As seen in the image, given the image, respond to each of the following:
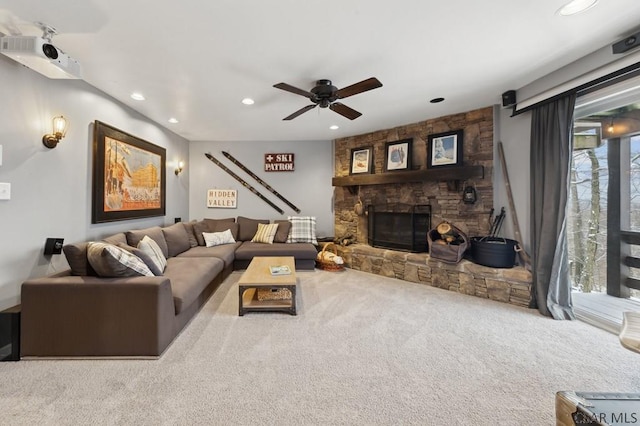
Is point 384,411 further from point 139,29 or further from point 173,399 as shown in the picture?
point 139,29

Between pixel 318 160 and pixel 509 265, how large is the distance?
12.0ft

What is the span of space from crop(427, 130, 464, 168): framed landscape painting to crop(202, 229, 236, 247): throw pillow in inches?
141

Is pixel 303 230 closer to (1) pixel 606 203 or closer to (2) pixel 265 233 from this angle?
(2) pixel 265 233

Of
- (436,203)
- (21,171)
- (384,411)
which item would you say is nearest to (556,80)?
(436,203)

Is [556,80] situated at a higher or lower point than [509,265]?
higher

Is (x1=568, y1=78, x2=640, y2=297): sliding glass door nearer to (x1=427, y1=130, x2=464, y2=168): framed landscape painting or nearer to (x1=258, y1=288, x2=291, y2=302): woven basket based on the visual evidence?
(x1=427, y1=130, x2=464, y2=168): framed landscape painting

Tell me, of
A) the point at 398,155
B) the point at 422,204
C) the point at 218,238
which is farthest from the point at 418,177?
the point at 218,238

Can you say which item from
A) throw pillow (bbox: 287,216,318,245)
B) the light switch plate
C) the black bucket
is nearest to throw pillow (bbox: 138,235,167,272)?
the light switch plate

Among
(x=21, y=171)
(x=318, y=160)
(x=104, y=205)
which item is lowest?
(x=104, y=205)

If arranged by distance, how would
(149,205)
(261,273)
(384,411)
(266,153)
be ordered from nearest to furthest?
(384,411), (261,273), (149,205), (266,153)

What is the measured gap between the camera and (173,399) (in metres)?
1.52

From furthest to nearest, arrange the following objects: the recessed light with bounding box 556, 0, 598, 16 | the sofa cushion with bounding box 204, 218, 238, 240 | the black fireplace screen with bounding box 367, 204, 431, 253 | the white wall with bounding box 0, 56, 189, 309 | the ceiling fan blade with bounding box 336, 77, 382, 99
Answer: the sofa cushion with bounding box 204, 218, 238, 240, the black fireplace screen with bounding box 367, 204, 431, 253, the ceiling fan blade with bounding box 336, 77, 382, 99, the white wall with bounding box 0, 56, 189, 309, the recessed light with bounding box 556, 0, 598, 16

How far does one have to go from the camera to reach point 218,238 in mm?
4547

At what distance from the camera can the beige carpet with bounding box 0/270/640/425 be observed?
4.66 ft
